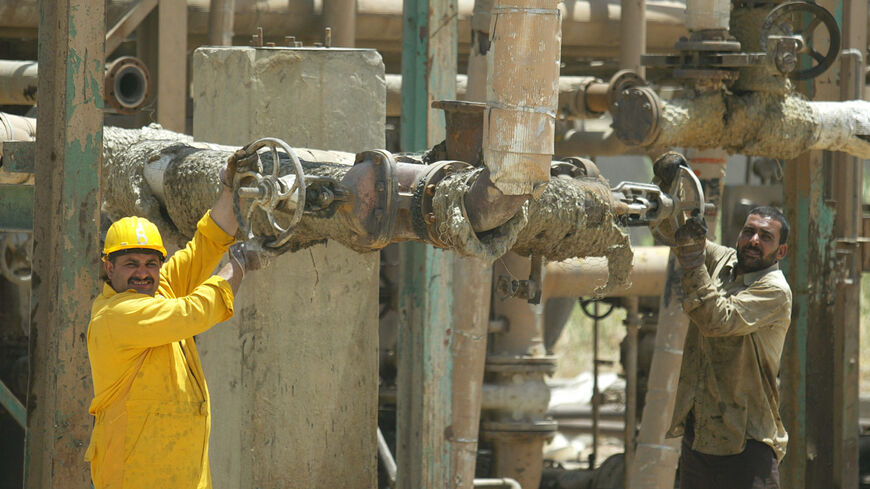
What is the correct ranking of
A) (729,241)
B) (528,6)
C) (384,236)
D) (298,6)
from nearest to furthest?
(528,6)
(384,236)
(298,6)
(729,241)

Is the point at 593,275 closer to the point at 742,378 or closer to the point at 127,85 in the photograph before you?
the point at 742,378

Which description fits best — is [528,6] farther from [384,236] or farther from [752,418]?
[752,418]

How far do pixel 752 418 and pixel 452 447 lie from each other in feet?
4.37

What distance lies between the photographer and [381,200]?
10.4 ft

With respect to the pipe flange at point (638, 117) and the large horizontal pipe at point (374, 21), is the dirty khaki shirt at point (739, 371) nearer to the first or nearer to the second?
the pipe flange at point (638, 117)

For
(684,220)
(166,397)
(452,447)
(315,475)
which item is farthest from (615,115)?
(166,397)

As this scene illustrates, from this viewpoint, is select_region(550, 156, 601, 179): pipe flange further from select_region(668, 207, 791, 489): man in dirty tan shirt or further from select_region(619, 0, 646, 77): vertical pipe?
select_region(619, 0, 646, 77): vertical pipe

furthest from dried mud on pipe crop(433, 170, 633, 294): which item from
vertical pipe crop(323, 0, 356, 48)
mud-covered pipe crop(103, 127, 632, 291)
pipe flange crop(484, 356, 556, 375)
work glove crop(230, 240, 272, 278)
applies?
pipe flange crop(484, 356, 556, 375)

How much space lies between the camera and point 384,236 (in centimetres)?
320

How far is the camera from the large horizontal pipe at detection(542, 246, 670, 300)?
6641mm

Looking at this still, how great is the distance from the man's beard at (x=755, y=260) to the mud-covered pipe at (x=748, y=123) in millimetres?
609

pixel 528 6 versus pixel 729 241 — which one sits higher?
pixel 528 6

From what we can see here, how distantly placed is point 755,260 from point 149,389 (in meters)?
2.52

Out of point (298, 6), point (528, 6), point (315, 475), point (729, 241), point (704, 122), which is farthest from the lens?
point (729, 241)
